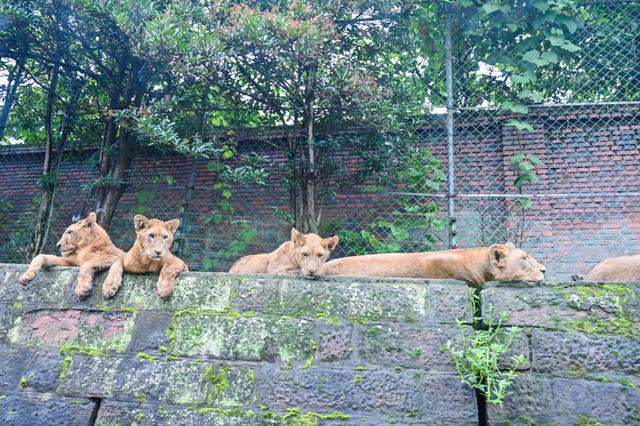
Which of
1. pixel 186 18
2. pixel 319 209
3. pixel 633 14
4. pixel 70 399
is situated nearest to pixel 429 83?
pixel 319 209

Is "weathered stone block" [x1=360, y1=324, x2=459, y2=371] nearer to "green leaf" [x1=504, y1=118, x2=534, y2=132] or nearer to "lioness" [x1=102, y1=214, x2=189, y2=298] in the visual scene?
"lioness" [x1=102, y1=214, x2=189, y2=298]

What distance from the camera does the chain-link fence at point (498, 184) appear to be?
21.1 feet

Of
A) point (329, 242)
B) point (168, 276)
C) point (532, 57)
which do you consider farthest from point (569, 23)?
point (168, 276)

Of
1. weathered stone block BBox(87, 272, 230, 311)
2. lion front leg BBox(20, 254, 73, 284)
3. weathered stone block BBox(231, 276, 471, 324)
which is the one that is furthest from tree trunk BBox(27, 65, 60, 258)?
weathered stone block BBox(231, 276, 471, 324)

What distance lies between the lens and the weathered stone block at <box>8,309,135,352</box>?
413 centimetres

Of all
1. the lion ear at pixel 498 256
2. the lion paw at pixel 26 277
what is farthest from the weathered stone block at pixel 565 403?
the lion paw at pixel 26 277

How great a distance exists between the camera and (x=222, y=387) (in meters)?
3.79

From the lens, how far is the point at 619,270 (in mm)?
4516

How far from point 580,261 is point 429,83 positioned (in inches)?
115

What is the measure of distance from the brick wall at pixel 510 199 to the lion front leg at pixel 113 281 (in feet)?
7.09

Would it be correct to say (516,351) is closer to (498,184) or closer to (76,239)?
(498,184)

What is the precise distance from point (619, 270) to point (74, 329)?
4619mm

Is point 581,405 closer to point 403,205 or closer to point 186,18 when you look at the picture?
point 403,205

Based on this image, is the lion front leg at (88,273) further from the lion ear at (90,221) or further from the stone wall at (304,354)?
the lion ear at (90,221)
